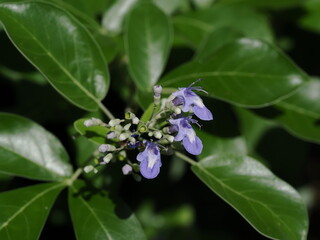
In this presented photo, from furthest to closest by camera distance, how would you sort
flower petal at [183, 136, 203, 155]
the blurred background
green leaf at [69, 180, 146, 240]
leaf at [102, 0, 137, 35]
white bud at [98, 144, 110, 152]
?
1. leaf at [102, 0, 137, 35]
2. the blurred background
3. green leaf at [69, 180, 146, 240]
4. white bud at [98, 144, 110, 152]
5. flower petal at [183, 136, 203, 155]

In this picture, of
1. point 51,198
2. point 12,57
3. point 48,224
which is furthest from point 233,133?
point 48,224

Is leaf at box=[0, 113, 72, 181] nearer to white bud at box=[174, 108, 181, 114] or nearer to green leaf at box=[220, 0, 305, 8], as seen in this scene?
white bud at box=[174, 108, 181, 114]

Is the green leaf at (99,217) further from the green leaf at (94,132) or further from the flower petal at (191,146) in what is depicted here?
the flower petal at (191,146)

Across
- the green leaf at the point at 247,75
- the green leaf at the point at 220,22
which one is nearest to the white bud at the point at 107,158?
the green leaf at the point at 247,75

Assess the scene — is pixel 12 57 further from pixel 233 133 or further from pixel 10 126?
pixel 233 133

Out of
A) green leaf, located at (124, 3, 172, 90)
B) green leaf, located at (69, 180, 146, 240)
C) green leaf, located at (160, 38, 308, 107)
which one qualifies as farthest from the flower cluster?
green leaf, located at (124, 3, 172, 90)
